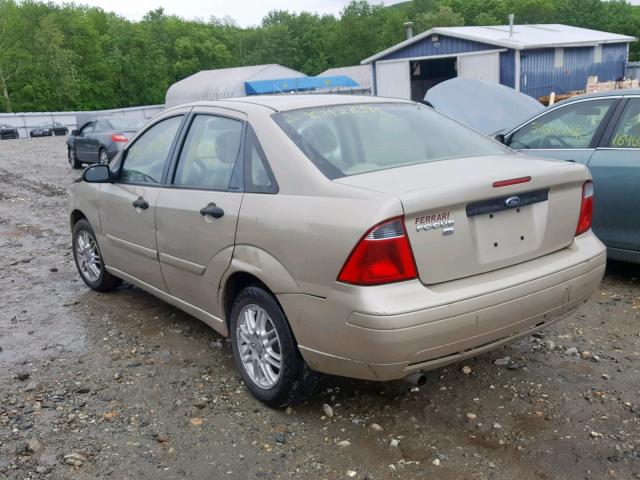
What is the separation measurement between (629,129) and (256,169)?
3410mm

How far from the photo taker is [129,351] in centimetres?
462

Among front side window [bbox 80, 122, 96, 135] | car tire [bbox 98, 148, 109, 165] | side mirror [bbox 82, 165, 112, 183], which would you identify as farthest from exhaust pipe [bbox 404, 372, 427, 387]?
front side window [bbox 80, 122, 96, 135]

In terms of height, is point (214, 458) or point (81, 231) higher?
point (81, 231)

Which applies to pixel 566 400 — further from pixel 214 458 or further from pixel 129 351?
pixel 129 351

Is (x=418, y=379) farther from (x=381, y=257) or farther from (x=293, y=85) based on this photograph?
(x=293, y=85)

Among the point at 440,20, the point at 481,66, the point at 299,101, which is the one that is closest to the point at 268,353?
the point at 299,101

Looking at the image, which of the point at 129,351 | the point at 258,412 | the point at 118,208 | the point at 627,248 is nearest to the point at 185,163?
the point at 118,208

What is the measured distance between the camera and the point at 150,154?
15.7 ft

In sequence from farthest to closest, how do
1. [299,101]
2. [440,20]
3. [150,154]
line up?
[440,20] < [150,154] < [299,101]

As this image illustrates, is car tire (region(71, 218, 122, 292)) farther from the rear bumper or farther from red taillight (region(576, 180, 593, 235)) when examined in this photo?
red taillight (region(576, 180, 593, 235))

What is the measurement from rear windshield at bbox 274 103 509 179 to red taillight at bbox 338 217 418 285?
51cm

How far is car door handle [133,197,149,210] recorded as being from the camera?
14.8 ft

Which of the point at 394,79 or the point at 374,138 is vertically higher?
the point at 374,138

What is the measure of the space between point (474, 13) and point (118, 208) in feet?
334
